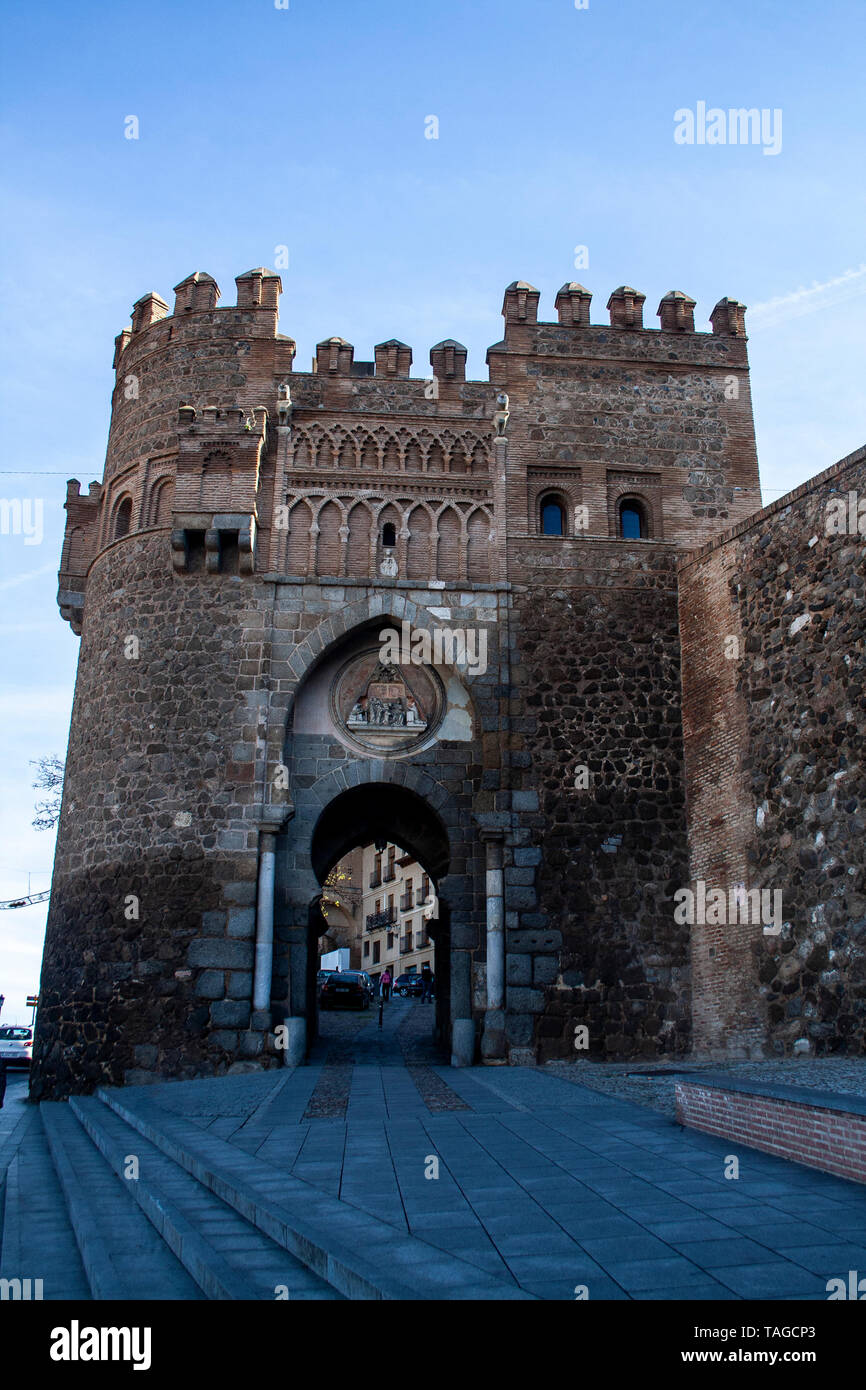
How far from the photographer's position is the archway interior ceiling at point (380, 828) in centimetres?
1414

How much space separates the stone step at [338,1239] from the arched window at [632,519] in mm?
10158

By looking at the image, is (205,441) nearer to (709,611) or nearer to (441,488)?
(441,488)

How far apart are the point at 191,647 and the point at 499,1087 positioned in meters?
6.47

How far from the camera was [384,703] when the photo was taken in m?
13.5

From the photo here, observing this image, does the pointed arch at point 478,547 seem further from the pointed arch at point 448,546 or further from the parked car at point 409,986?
the parked car at point 409,986

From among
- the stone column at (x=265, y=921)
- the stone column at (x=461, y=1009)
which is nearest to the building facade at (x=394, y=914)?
the stone column at (x=461, y=1009)

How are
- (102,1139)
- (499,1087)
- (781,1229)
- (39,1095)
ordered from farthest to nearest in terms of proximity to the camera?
(39,1095)
(499,1087)
(102,1139)
(781,1229)

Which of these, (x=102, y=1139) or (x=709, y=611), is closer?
(x=102, y=1139)

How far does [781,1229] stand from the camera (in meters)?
4.31

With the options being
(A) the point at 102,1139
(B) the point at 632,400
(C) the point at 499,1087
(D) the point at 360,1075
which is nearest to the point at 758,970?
(C) the point at 499,1087

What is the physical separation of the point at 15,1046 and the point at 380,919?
21338mm

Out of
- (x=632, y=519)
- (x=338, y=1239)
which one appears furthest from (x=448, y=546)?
(x=338, y=1239)

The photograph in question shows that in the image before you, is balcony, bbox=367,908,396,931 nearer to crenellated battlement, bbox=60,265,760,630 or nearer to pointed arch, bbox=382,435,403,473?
crenellated battlement, bbox=60,265,760,630
